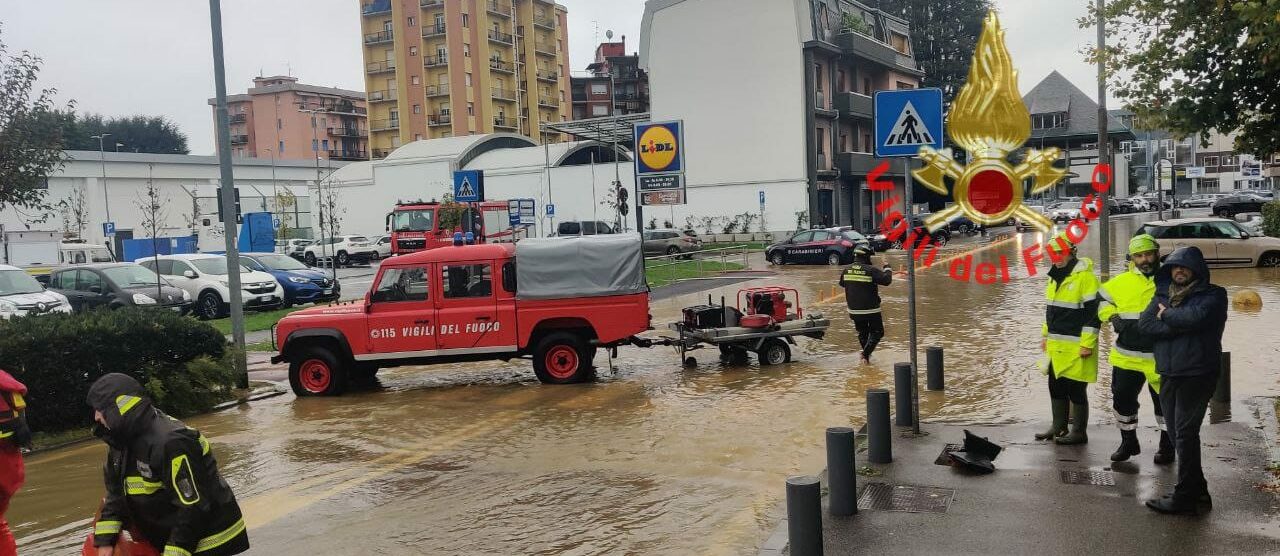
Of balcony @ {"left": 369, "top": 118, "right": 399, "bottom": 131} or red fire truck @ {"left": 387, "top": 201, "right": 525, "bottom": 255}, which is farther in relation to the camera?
balcony @ {"left": 369, "top": 118, "right": 399, "bottom": 131}

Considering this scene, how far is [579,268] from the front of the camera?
13.1 m

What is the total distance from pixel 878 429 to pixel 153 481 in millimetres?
5653

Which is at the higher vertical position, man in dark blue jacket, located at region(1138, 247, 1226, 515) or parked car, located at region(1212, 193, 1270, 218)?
parked car, located at region(1212, 193, 1270, 218)

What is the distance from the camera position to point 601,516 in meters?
7.45

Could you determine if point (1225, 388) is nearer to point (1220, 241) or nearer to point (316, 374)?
point (316, 374)

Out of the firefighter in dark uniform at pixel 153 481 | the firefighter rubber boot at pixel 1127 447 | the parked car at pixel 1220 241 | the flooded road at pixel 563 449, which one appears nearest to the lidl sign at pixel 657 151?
the flooded road at pixel 563 449

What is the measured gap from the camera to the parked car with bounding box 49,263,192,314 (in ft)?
71.4

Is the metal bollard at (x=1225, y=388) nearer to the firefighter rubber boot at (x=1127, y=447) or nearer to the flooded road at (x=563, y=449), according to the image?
the flooded road at (x=563, y=449)

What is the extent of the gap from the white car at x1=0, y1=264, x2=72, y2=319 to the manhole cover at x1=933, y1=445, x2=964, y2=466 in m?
17.3

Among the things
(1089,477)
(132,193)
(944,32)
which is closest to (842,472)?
(1089,477)

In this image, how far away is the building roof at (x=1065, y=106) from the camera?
42312mm

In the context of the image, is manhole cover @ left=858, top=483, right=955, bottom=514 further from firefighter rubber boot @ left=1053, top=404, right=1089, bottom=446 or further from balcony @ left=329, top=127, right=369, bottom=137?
balcony @ left=329, top=127, right=369, bottom=137

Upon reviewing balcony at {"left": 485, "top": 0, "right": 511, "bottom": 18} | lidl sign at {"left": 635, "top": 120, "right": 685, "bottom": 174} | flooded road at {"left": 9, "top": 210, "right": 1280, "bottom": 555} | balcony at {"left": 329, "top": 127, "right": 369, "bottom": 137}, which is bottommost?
flooded road at {"left": 9, "top": 210, "right": 1280, "bottom": 555}

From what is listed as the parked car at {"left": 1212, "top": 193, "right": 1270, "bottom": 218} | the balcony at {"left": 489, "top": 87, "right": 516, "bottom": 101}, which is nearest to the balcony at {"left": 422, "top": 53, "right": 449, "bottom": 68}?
the balcony at {"left": 489, "top": 87, "right": 516, "bottom": 101}
